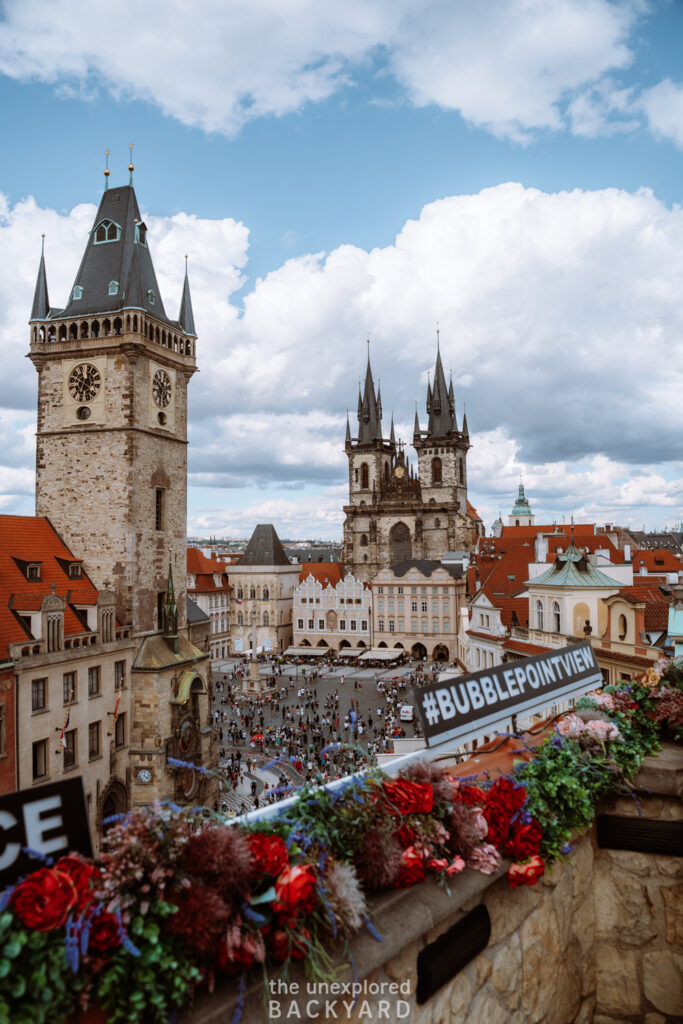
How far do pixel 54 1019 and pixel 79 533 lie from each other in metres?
23.0

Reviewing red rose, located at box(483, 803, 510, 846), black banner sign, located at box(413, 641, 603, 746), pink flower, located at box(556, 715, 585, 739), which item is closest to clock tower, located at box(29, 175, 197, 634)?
black banner sign, located at box(413, 641, 603, 746)

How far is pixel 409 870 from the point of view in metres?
3.37

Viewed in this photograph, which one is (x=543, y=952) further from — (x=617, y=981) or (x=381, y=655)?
(x=381, y=655)

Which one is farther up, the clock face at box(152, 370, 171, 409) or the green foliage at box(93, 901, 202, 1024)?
the clock face at box(152, 370, 171, 409)

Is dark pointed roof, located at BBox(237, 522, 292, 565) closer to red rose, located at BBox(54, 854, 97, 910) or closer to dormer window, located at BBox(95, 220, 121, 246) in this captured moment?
dormer window, located at BBox(95, 220, 121, 246)

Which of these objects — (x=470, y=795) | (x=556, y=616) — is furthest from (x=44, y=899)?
(x=556, y=616)

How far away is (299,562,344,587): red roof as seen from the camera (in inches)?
3049

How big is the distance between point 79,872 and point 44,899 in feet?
0.83

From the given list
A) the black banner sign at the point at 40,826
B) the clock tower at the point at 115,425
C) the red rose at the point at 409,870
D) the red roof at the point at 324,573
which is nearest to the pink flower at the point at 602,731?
the red rose at the point at 409,870

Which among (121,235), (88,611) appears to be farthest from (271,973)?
(121,235)

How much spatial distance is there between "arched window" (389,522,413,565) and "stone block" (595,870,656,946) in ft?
271

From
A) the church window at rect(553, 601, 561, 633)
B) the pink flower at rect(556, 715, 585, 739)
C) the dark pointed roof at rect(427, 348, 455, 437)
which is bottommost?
the church window at rect(553, 601, 561, 633)

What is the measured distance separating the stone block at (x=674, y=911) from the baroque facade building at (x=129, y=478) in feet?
65.0

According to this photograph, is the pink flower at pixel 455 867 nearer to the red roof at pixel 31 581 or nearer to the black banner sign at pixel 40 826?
the black banner sign at pixel 40 826
